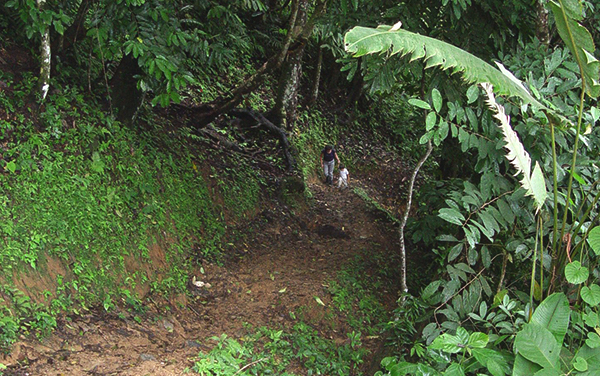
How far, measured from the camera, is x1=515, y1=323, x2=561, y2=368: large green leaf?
2.80 metres

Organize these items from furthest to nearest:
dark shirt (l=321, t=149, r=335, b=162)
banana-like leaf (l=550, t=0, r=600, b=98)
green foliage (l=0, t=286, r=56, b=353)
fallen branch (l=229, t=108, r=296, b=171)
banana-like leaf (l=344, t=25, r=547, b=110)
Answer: dark shirt (l=321, t=149, r=335, b=162)
fallen branch (l=229, t=108, r=296, b=171)
green foliage (l=0, t=286, r=56, b=353)
banana-like leaf (l=550, t=0, r=600, b=98)
banana-like leaf (l=344, t=25, r=547, b=110)

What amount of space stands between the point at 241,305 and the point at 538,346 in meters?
4.30

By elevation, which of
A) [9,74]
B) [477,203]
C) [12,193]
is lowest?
[477,203]

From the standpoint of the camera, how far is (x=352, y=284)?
735cm

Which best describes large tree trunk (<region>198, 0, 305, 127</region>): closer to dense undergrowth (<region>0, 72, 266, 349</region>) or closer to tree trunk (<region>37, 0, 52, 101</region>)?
dense undergrowth (<region>0, 72, 266, 349</region>)

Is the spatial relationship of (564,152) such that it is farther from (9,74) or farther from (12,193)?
(9,74)

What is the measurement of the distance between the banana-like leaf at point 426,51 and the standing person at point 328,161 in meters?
8.63

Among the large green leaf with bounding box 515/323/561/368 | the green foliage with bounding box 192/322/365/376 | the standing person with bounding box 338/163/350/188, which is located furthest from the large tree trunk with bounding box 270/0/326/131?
the large green leaf with bounding box 515/323/561/368

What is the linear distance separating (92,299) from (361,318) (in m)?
3.34

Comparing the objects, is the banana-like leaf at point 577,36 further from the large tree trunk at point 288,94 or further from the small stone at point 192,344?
the large tree trunk at point 288,94

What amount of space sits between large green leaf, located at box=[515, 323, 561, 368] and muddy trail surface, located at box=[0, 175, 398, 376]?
113 inches

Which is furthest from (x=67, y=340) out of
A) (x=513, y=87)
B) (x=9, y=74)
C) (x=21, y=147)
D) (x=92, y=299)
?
(x=513, y=87)

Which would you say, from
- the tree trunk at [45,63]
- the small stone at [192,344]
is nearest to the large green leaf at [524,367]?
the small stone at [192,344]

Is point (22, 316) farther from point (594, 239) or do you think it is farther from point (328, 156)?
point (328, 156)
